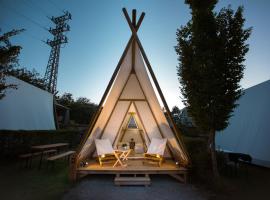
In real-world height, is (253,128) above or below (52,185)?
above

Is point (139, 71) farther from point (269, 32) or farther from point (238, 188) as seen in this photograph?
point (269, 32)

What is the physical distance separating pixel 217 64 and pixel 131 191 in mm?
4388

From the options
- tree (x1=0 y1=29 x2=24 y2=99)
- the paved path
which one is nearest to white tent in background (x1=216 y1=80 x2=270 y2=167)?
the paved path

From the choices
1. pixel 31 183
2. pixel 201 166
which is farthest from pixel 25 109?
pixel 201 166

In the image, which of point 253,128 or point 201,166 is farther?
point 253,128

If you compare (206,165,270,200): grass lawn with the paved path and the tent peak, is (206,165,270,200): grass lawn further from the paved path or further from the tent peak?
the tent peak

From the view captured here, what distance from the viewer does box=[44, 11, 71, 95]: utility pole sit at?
78.0 feet

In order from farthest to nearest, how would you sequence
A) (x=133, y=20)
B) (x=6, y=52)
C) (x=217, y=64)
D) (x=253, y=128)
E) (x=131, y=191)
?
(x=253, y=128) → (x=6, y=52) → (x=217, y=64) → (x=133, y=20) → (x=131, y=191)

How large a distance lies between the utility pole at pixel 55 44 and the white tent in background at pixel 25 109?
33.8 feet

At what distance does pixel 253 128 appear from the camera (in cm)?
798

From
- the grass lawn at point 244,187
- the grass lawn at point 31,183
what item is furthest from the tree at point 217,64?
the grass lawn at point 31,183

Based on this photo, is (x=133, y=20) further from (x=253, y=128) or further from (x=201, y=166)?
(x=253, y=128)

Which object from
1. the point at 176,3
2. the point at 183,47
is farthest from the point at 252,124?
the point at 176,3

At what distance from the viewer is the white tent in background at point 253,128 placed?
23.4 feet
